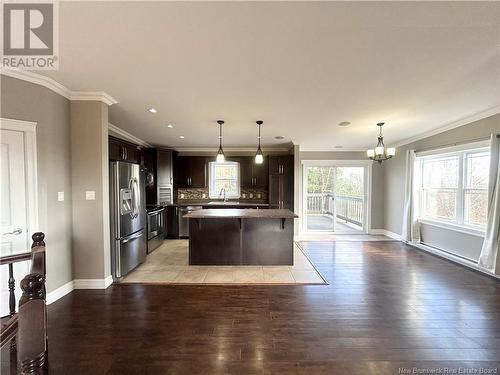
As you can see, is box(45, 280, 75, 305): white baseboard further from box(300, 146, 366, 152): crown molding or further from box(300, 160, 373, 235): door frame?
box(300, 146, 366, 152): crown molding

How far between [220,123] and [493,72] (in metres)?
3.65

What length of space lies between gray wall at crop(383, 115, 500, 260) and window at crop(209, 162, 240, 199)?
4283mm

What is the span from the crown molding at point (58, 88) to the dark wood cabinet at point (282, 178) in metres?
4.11

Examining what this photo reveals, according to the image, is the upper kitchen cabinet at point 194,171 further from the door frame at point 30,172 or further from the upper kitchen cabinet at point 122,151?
the door frame at point 30,172

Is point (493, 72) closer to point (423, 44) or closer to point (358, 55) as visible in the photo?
point (423, 44)

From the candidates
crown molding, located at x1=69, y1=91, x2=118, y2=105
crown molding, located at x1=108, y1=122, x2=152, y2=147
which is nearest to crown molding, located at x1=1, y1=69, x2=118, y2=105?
crown molding, located at x1=69, y1=91, x2=118, y2=105

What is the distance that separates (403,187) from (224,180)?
477 centimetres

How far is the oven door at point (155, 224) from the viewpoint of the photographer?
5102 mm

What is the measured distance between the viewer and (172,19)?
1728mm

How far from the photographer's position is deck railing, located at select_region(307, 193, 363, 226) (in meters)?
6.95

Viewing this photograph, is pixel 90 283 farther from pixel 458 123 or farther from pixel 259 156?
pixel 458 123

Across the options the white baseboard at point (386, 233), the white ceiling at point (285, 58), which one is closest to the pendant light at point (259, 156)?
the white ceiling at point (285, 58)

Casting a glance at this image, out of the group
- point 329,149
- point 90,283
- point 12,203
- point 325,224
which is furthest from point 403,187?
point 12,203

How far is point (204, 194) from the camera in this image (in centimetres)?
698
